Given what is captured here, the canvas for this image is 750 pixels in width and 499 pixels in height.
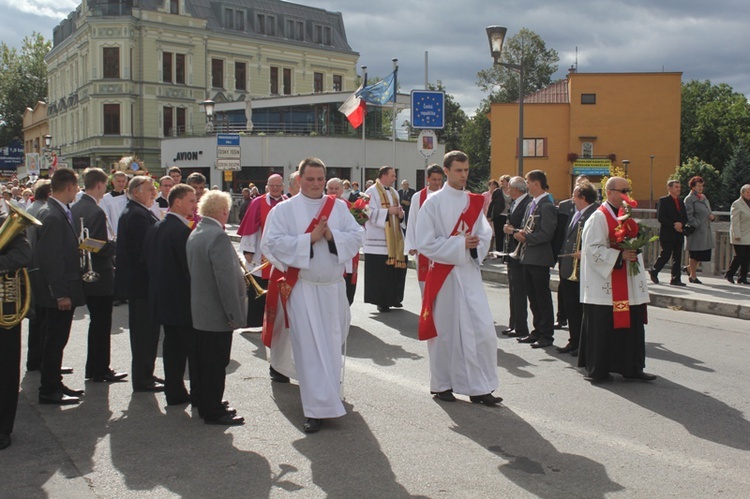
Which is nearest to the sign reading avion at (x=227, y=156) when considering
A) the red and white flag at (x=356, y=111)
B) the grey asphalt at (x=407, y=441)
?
the red and white flag at (x=356, y=111)

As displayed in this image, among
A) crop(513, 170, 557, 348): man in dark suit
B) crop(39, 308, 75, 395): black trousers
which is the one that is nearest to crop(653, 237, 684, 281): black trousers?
crop(513, 170, 557, 348): man in dark suit

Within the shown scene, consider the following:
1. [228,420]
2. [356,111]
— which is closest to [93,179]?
[228,420]

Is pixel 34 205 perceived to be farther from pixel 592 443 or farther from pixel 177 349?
pixel 592 443

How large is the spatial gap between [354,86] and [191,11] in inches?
579

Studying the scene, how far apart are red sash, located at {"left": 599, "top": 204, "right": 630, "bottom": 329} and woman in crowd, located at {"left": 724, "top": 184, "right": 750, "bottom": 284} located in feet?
25.7

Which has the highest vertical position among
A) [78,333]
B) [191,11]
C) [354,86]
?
[191,11]

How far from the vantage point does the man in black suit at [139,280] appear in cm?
734

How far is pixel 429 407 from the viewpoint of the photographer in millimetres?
6715

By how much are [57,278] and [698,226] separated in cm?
1172

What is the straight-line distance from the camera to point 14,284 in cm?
563

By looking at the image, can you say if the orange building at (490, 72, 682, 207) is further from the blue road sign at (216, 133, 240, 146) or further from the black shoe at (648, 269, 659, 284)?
the black shoe at (648, 269, 659, 284)

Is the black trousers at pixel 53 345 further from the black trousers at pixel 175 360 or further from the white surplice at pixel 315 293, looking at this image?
the white surplice at pixel 315 293

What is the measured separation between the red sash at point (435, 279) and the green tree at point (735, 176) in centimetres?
4687

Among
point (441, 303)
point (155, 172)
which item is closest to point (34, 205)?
point (441, 303)
